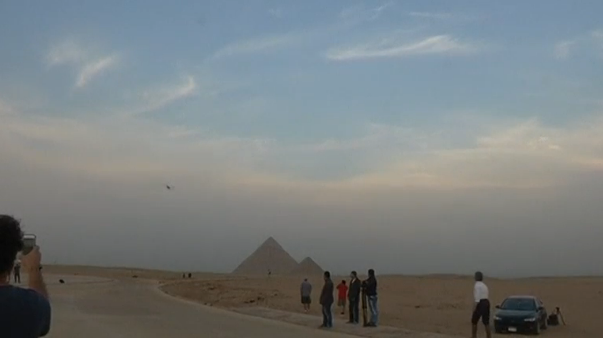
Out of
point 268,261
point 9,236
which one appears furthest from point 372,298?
point 268,261

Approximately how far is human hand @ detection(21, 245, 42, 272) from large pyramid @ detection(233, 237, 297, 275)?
117177 mm

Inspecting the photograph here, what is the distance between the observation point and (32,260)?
13.0 ft

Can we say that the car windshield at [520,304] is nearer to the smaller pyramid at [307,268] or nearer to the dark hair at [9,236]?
the dark hair at [9,236]

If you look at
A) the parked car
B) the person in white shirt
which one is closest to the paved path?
the person in white shirt

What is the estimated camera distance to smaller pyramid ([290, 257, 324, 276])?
4392 inches

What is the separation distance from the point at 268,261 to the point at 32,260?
125 metres

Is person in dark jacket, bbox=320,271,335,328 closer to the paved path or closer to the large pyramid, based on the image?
the paved path

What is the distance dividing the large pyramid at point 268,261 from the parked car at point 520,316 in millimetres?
95499

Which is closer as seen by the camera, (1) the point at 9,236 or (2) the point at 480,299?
(1) the point at 9,236

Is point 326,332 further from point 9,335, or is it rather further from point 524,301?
point 9,335

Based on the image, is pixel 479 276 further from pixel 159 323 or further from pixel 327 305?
pixel 159 323

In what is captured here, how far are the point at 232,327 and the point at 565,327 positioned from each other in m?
13.1

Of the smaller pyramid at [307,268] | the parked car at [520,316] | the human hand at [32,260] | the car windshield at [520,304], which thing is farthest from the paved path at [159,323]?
the smaller pyramid at [307,268]

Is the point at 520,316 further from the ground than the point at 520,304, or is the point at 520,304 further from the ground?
the point at 520,304
